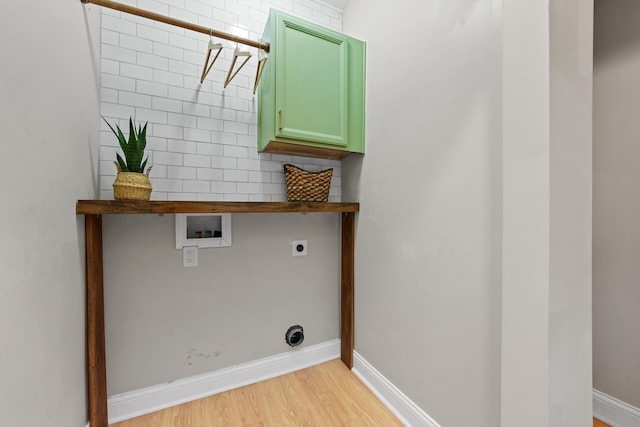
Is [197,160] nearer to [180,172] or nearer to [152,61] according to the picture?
[180,172]

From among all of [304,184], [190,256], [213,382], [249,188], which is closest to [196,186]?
[249,188]

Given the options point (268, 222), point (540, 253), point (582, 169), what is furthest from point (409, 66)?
point (268, 222)

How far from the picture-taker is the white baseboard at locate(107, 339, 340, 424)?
1.50 meters

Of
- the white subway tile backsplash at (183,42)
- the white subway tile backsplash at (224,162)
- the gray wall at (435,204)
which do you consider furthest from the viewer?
the white subway tile backsplash at (224,162)

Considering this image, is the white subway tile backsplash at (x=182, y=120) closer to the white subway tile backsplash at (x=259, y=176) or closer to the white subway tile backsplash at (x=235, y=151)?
the white subway tile backsplash at (x=235, y=151)

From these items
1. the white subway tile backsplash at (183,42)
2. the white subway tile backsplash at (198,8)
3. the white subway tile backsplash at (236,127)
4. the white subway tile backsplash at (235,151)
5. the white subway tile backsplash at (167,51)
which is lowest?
the white subway tile backsplash at (235,151)

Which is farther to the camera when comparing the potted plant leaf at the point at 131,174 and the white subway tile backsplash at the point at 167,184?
the white subway tile backsplash at the point at 167,184

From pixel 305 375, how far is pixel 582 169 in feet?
6.22

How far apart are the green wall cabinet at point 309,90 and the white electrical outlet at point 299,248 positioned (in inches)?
25.6

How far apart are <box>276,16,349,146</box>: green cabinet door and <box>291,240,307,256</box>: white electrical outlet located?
75cm

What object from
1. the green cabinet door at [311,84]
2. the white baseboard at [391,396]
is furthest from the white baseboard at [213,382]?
the green cabinet door at [311,84]

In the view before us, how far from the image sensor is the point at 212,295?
171 centimetres

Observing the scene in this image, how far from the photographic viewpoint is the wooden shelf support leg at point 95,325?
1.28 metres

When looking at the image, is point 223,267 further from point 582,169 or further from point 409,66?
point 582,169
